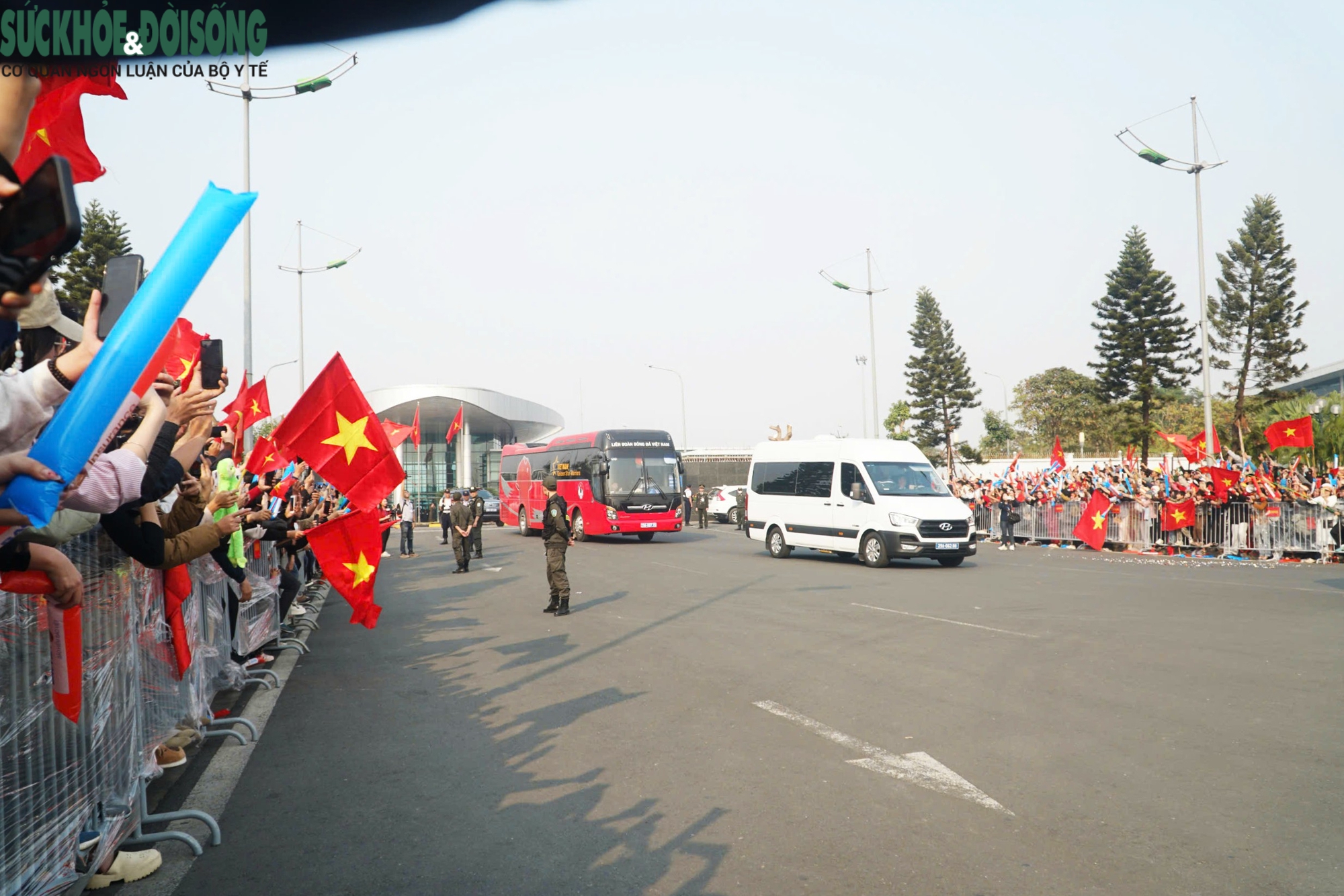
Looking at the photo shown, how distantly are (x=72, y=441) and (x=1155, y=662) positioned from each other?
846 cm

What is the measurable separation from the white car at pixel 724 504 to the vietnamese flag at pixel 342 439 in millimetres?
30349

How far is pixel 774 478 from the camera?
21734mm

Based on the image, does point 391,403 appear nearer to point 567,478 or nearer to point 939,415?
point 567,478

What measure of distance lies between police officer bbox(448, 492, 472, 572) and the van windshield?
8230 millimetres

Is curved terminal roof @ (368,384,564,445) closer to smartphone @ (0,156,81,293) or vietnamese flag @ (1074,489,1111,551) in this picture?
vietnamese flag @ (1074,489,1111,551)

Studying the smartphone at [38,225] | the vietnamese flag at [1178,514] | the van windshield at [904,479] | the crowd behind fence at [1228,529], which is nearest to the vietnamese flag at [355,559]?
the smartphone at [38,225]

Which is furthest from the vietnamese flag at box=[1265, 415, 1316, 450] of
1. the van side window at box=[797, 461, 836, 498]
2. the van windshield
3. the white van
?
the van side window at box=[797, 461, 836, 498]

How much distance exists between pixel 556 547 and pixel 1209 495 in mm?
14668

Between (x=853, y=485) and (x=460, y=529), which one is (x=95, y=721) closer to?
(x=460, y=529)

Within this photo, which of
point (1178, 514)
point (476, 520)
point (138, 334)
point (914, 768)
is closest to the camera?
point (138, 334)

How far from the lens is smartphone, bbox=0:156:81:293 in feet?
4.77

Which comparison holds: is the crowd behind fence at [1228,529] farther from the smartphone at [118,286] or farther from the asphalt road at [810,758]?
the smartphone at [118,286]

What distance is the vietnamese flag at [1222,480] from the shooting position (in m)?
→ 19.5

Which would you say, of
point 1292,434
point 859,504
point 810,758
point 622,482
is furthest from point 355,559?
point 622,482
